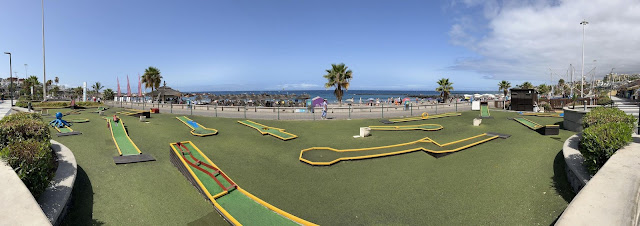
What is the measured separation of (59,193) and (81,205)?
78cm

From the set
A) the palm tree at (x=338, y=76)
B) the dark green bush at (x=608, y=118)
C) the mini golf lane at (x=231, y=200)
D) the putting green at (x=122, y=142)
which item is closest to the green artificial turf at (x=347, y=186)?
the mini golf lane at (x=231, y=200)

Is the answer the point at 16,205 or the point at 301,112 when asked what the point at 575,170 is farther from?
the point at 301,112

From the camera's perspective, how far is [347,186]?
8.22m

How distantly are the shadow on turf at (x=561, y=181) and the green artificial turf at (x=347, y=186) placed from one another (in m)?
0.02

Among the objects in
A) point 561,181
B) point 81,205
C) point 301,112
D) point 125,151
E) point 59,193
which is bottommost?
point 81,205

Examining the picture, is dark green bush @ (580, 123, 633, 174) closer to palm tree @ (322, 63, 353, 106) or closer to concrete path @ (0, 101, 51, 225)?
concrete path @ (0, 101, 51, 225)

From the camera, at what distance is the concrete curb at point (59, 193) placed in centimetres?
542

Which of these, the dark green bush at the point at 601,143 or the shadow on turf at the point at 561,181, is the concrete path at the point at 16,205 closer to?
the shadow on turf at the point at 561,181

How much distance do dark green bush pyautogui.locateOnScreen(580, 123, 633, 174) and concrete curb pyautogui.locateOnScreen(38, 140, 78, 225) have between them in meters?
11.7

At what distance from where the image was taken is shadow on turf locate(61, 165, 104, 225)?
610 centimetres

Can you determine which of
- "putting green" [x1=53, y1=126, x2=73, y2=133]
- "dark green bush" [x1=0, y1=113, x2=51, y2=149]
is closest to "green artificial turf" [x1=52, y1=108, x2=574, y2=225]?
"dark green bush" [x1=0, y1=113, x2=51, y2=149]

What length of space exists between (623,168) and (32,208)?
36.4 ft

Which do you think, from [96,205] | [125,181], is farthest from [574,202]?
[125,181]

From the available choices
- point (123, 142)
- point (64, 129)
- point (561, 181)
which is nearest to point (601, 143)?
point (561, 181)
